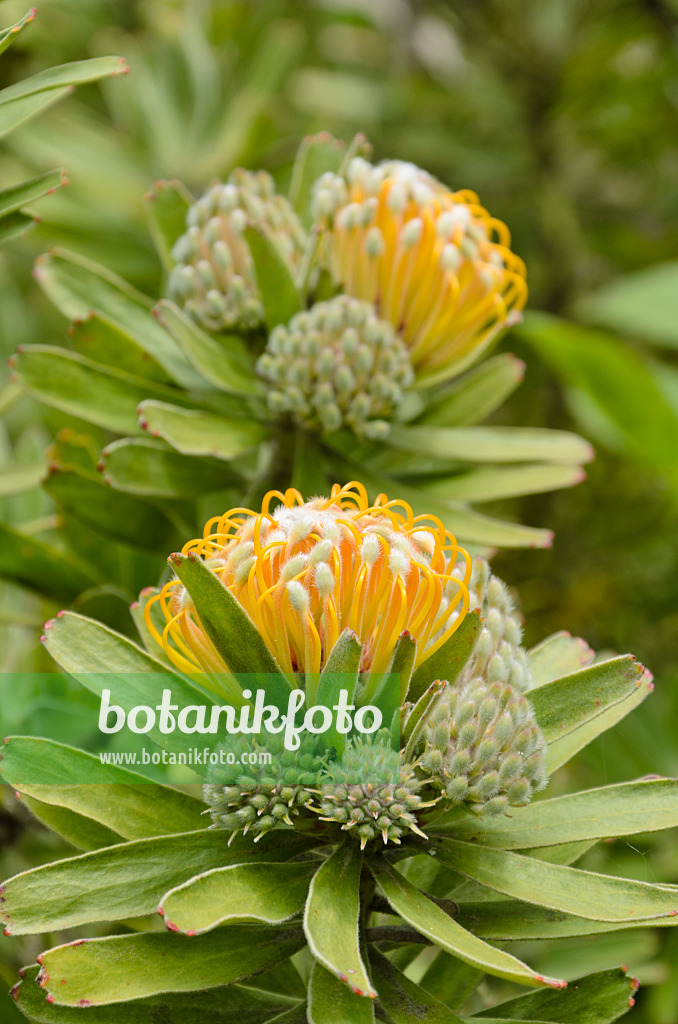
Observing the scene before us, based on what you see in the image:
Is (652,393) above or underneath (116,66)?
underneath

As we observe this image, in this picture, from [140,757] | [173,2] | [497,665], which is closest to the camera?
[497,665]

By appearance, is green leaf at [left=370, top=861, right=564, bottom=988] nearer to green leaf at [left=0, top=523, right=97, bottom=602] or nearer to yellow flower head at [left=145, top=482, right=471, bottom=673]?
yellow flower head at [left=145, top=482, right=471, bottom=673]

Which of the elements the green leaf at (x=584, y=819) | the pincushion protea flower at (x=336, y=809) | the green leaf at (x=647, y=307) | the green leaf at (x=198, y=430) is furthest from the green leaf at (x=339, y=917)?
the green leaf at (x=647, y=307)

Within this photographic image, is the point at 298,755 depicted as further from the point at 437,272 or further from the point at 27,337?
the point at 27,337

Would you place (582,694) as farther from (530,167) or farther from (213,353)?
(530,167)

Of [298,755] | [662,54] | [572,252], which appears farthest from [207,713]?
[662,54]

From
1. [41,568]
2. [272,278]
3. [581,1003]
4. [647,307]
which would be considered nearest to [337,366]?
[272,278]

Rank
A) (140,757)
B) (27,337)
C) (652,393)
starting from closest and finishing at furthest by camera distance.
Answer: (140,757)
(652,393)
(27,337)

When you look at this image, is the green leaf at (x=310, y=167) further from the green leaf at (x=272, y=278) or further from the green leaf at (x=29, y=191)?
the green leaf at (x=29, y=191)
